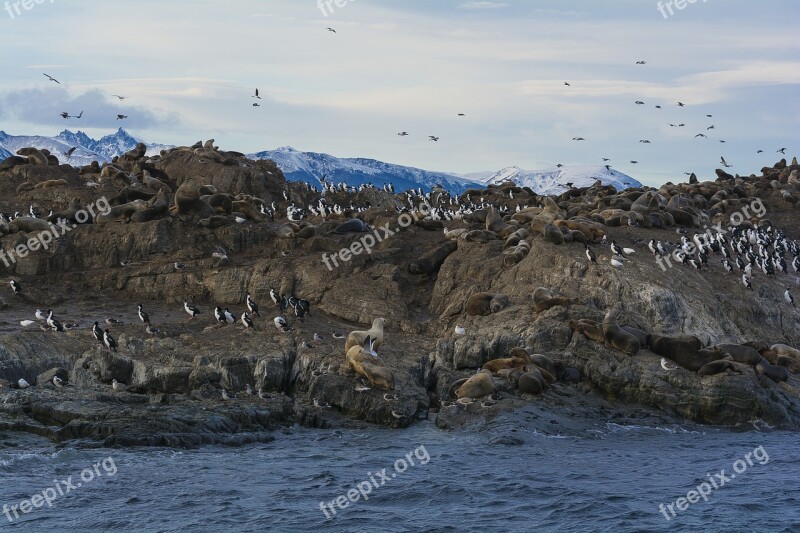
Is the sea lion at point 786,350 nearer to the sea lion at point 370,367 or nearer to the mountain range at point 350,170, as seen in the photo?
the sea lion at point 370,367

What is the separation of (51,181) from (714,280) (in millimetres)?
28492

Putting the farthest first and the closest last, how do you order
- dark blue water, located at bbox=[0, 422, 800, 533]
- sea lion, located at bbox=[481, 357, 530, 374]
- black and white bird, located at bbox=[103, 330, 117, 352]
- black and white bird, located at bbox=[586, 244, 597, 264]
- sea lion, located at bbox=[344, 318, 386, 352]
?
black and white bird, located at bbox=[586, 244, 597, 264] < sea lion, located at bbox=[344, 318, 386, 352] < black and white bird, located at bbox=[103, 330, 117, 352] < sea lion, located at bbox=[481, 357, 530, 374] < dark blue water, located at bbox=[0, 422, 800, 533]

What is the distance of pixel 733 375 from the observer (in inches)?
995

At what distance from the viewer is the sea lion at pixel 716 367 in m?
25.5

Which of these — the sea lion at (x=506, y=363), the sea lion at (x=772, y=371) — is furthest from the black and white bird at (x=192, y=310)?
the sea lion at (x=772, y=371)

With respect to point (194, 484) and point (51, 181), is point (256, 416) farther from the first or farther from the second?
point (51, 181)

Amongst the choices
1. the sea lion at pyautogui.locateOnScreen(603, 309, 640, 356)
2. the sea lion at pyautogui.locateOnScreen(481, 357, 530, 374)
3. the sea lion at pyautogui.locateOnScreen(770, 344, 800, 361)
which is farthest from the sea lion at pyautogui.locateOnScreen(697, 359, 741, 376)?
the sea lion at pyautogui.locateOnScreen(481, 357, 530, 374)

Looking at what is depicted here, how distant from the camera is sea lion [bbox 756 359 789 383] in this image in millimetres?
26281

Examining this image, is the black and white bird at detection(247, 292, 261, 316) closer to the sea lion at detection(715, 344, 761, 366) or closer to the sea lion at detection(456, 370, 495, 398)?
the sea lion at detection(456, 370, 495, 398)

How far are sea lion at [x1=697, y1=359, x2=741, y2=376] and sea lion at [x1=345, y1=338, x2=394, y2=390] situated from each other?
25.4 ft

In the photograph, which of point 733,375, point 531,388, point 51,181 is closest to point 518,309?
point 531,388

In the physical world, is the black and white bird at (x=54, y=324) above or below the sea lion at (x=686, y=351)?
above

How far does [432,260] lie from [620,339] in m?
Result: 9.14

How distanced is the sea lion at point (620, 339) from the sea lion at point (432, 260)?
842cm
